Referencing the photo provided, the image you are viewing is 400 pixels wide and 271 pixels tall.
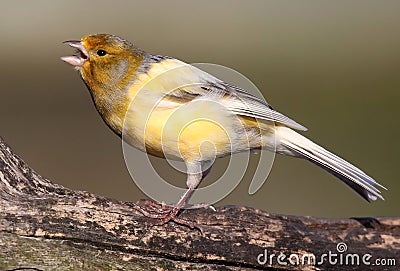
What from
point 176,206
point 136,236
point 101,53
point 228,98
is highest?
point 101,53

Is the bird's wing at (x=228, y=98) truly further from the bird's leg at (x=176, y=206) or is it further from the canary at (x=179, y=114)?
the bird's leg at (x=176, y=206)

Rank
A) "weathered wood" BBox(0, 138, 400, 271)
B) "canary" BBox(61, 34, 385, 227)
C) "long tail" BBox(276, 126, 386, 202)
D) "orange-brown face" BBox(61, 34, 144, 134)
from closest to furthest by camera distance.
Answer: "weathered wood" BBox(0, 138, 400, 271)
"canary" BBox(61, 34, 385, 227)
"orange-brown face" BBox(61, 34, 144, 134)
"long tail" BBox(276, 126, 386, 202)

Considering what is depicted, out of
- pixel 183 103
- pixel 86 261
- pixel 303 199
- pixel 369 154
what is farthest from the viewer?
pixel 369 154

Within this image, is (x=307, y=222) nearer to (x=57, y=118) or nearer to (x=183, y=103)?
(x=183, y=103)

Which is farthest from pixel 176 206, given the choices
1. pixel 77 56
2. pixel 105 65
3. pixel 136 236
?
pixel 77 56

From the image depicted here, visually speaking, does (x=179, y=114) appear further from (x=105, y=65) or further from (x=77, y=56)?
(x=77, y=56)

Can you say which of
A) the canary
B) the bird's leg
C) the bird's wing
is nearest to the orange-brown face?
the canary

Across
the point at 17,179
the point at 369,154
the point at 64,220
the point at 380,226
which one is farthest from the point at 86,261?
the point at 369,154

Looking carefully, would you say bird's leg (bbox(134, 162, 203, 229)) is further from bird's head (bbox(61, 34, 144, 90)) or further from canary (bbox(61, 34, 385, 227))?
bird's head (bbox(61, 34, 144, 90))
